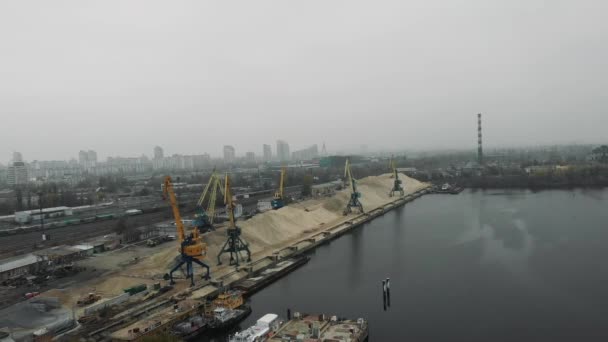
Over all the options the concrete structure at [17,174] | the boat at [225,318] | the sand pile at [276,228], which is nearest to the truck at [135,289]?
the sand pile at [276,228]

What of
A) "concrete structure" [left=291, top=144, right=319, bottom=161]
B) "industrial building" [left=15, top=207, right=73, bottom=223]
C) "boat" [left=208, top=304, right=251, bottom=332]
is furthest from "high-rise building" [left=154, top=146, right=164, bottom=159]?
"boat" [left=208, top=304, right=251, bottom=332]

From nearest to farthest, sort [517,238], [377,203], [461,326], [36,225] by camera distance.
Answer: [461,326] → [517,238] → [36,225] → [377,203]

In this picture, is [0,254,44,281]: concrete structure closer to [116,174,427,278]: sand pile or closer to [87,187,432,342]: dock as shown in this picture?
[116,174,427,278]: sand pile

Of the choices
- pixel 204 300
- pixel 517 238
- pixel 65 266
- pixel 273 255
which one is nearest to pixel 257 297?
pixel 204 300

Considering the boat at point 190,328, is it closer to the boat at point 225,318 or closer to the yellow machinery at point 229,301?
the boat at point 225,318

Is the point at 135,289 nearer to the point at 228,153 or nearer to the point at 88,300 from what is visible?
the point at 88,300

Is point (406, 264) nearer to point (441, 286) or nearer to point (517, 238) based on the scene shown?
point (441, 286)
